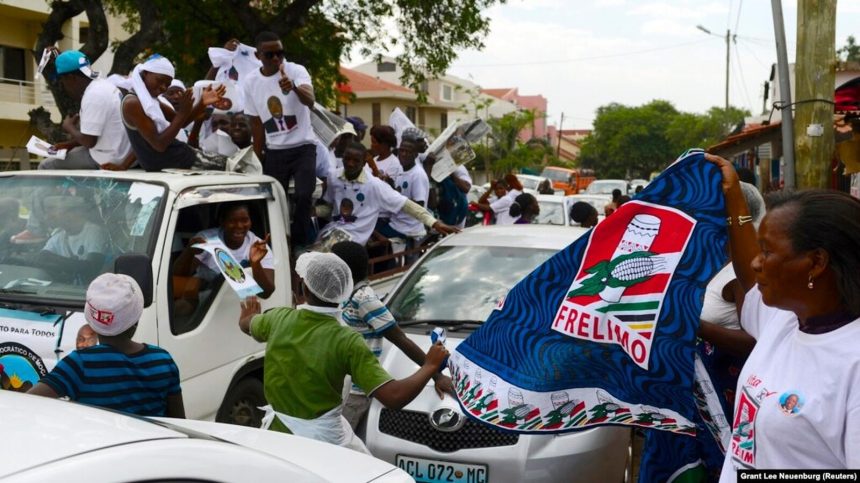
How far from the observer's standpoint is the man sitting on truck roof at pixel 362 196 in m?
7.97

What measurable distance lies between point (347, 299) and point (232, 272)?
96cm

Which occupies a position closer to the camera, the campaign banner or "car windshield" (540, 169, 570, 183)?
the campaign banner

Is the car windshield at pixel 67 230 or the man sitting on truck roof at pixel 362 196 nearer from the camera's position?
the car windshield at pixel 67 230

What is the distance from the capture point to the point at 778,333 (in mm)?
2592

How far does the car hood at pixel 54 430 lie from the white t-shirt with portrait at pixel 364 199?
548cm

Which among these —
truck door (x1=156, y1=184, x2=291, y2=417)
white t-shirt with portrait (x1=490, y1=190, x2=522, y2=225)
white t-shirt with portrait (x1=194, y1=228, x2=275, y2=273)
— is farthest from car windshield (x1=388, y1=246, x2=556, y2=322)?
white t-shirt with portrait (x1=490, y1=190, x2=522, y2=225)

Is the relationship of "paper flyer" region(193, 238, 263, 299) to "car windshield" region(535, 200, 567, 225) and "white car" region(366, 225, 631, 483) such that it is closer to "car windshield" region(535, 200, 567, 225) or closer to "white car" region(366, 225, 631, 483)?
"white car" region(366, 225, 631, 483)

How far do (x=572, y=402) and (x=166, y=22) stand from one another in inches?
611

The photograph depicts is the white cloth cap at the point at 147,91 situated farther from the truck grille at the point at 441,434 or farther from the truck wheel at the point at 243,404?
the truck grille at the point at 441,434

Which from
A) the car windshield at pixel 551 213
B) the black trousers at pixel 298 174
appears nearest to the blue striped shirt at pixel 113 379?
the black trousers at pixel 298 174

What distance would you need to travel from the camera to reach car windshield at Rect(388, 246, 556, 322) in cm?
618

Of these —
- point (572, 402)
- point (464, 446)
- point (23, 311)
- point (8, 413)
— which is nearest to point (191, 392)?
point (23, 311)

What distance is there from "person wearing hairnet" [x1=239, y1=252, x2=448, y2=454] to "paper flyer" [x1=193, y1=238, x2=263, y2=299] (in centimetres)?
73

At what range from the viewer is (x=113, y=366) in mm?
3549
